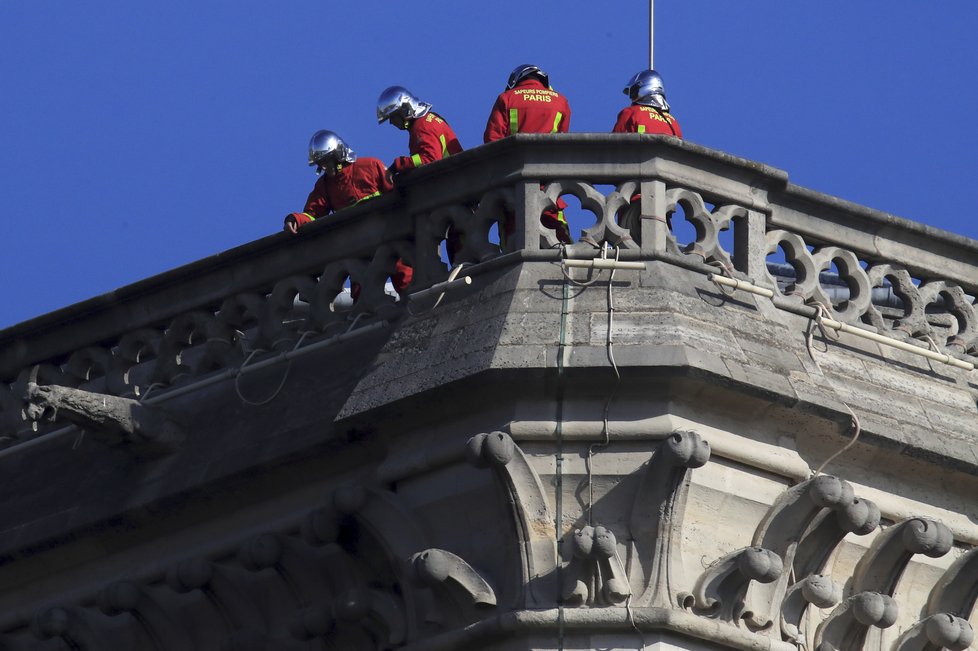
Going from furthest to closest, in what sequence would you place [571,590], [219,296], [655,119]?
[655,119]
[219,296]
[571,590]

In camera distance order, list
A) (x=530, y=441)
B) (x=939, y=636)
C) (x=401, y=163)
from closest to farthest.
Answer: (x=530, y=441) → (x=939, y=636) → (x=401, y=163)

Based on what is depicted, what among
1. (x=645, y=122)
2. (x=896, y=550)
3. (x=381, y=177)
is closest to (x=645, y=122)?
(x=645, y=122)

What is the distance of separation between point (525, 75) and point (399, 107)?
1043 millimetres

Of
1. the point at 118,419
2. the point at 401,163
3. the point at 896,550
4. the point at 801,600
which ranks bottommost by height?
the point at 801,600

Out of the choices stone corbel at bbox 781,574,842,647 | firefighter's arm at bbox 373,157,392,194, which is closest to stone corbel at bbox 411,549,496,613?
stone corbel at bbox 781,574,842,647

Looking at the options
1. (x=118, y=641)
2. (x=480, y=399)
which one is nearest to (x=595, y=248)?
(x=480, y=399)

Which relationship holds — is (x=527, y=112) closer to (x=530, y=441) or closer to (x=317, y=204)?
(x=317, y=204)

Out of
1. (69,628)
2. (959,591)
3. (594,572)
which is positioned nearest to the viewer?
(594,572)

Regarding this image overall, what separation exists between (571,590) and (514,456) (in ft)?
2.69

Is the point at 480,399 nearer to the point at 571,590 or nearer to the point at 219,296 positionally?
the point at 571,590

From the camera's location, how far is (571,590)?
832 inches

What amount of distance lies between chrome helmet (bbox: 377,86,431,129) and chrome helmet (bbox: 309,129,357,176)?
1.59 feet

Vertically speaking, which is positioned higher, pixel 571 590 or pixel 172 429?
pixel 172 429

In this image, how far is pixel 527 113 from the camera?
2542 cm
